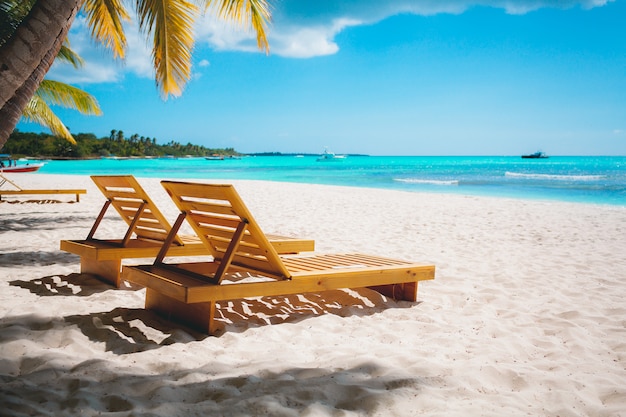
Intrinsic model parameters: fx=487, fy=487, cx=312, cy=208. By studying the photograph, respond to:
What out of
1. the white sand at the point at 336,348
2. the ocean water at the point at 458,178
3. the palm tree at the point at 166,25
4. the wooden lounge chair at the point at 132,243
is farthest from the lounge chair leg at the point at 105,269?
the ocean water at the point at 458,178

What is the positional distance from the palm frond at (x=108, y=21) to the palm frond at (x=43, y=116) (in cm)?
348

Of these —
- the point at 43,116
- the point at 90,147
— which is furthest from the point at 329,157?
the point at 43,116

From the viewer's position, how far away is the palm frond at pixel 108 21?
801 centimetres

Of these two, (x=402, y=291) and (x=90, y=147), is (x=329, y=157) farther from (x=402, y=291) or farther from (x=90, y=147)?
(x=402, y=291)

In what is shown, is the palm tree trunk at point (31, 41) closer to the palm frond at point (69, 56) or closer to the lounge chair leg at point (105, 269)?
the lounge chair leg at point (105, 269)

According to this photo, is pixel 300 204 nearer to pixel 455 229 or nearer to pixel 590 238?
pixel 455 229

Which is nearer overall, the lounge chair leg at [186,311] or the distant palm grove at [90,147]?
the lounge chair leg at [186,311]

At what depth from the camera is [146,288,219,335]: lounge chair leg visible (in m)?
3.28

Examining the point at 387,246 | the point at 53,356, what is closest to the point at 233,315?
the point at 53,356

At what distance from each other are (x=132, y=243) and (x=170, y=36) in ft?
13.3

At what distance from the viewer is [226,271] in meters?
3.42

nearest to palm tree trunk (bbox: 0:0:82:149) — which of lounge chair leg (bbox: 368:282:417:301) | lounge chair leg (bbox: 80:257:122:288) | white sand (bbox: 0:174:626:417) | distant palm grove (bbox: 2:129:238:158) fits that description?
white sand (bbox: 0:174:626:417)

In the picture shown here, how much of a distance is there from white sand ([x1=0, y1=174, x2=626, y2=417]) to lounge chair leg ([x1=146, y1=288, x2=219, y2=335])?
10cm

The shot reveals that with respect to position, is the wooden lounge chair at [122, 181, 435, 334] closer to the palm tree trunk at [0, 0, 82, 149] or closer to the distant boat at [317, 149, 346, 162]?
the palm tree trunk at [0, 0, 82, 149]
